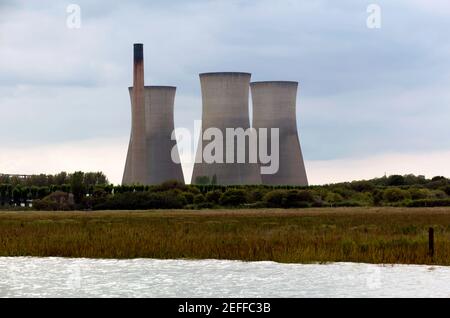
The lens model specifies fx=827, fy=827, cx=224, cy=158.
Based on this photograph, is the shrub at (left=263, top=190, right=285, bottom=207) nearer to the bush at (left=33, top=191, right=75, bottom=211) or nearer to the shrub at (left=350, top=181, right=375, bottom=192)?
the bush at (left=33, top=191, right=75, bottom=211)

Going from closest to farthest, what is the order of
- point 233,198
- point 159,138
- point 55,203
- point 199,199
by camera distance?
point 55,203 < point 233,198 < point 199,199 < point 159,138

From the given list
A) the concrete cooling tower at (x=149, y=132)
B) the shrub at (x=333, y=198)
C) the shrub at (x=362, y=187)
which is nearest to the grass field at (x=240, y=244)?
the shrub at (x=333, y=198)

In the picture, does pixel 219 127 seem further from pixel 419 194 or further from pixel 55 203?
pixel 55 203

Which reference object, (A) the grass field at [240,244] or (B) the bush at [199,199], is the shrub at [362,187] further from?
(A) the grass field at [240,244]

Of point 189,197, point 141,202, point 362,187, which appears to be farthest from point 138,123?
point 362,187

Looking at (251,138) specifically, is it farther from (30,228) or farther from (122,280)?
(122,280)

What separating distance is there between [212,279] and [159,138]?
72.1 metres

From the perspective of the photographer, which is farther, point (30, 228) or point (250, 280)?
point (30, 228)

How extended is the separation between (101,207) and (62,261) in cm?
4543

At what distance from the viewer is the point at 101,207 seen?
218ft

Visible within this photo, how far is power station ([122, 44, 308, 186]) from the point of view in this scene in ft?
264

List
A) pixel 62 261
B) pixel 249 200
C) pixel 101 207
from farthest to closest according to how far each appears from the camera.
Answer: pixel 249 200
pixel 101 207
pixel 62 261

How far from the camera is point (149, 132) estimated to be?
3526 inches
